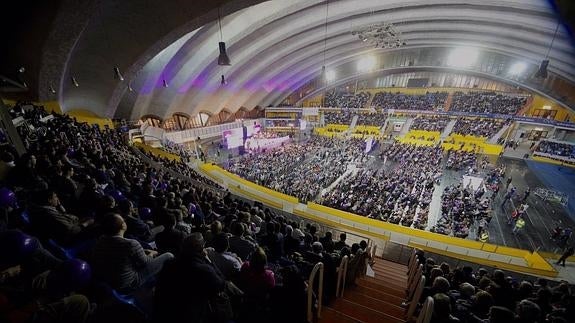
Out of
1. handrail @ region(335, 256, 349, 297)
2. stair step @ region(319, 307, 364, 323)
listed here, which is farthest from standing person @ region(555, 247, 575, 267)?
stair step @ region(319, 307, 364, 323)

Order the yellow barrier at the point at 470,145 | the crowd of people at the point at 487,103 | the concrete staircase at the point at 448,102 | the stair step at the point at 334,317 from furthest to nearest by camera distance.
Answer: the concrete staircase at the point at 448,102
the crowd of people at the point at 487,103
the yellow barrier at the point at 470,145
the stair step at the point at 334,317

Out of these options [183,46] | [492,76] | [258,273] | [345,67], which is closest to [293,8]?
[183,46]

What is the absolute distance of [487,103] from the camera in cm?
3041

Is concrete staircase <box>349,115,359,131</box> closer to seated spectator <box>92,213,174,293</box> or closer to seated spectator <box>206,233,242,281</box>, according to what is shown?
seated spectator <box>206,233,242,281</box>

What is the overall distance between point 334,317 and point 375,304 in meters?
1.11

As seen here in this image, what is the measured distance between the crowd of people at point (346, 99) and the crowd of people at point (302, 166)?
1157 cm

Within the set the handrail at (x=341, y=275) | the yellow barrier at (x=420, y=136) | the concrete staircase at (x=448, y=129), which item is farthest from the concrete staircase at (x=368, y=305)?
the concrete staircase at (x=448, y=129)

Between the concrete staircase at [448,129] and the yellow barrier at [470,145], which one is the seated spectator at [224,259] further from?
the concrete staircase at [448,129]

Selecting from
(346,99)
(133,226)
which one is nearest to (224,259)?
(133,226)

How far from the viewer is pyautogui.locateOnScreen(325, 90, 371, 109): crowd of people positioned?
3881 centimetres

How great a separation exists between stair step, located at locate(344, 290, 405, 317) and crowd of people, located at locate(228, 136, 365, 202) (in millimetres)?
10011

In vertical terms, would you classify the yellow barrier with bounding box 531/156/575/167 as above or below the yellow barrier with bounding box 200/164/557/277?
above

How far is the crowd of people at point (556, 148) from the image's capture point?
20688mm

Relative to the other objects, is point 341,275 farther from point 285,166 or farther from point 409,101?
point 409,101
